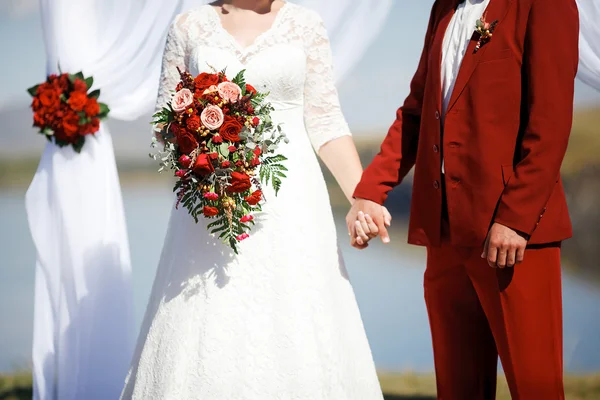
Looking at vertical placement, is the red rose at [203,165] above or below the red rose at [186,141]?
below

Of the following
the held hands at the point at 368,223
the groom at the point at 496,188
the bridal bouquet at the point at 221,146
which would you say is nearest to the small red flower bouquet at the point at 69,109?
the bridal bouquet at the point at 221,146

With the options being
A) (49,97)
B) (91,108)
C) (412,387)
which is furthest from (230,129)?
(412,387)

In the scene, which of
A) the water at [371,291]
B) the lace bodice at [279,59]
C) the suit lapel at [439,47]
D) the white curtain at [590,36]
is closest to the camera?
the suit lapel at [439,47]

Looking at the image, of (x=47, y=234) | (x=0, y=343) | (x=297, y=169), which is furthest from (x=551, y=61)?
(x=0, y=343)

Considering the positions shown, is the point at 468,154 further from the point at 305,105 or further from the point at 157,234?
the point at 157,234

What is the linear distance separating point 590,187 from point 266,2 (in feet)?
6.84

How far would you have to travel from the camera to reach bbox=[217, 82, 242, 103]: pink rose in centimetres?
219

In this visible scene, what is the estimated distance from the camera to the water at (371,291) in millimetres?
3910

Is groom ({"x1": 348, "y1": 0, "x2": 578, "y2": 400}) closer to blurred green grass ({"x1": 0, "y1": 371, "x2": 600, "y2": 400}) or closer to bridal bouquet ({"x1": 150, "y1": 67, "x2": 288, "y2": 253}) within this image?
bridal bouquet ({"x1": 150, "y1": 67, "x2": 288, "y2": 253})

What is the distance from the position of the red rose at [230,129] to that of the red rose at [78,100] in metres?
1.48

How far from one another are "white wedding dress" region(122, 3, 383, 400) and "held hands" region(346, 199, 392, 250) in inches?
9.4

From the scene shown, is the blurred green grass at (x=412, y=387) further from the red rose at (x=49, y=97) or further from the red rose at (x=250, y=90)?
the red rose at (x=250, y=90)

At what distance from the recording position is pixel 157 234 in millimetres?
4730

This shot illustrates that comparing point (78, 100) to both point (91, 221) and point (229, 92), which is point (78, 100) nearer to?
point (91, 221)
